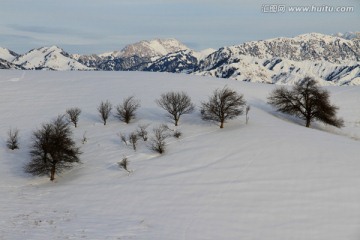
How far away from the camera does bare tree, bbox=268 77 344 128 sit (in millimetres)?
59850

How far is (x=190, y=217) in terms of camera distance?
97.2 ft

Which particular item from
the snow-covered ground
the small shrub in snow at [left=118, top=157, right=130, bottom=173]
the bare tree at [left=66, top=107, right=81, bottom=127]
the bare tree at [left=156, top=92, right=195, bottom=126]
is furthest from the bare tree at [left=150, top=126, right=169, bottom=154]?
the bare tree at [left=66, top=107, right=81, bottom=127]

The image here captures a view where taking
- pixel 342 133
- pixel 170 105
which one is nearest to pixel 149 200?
pixel 170 105

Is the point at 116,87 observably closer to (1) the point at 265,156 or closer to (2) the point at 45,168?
(2) the point at 45,168

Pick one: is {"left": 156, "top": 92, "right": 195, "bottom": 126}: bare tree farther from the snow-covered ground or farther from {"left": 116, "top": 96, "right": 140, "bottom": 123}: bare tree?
{"left": 116, "top": 96, "right": 140, "bottom": 123}: bare tree

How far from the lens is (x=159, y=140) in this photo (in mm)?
47625

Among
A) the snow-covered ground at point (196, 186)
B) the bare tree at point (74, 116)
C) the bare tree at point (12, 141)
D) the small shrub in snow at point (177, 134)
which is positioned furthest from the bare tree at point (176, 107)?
the bare tree at point (12, 141)

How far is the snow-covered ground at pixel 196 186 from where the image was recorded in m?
27.0

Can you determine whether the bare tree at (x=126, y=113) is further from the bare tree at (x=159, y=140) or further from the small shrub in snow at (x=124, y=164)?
the small shrub in snow at (x=124, y=164)

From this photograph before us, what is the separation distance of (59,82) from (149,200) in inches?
2611

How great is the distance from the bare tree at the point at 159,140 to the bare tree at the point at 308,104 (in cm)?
2219

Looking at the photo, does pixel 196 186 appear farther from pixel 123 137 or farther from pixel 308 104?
pixel 308 104

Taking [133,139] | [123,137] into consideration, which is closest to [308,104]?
[133,139]

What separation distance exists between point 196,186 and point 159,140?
506 inches
